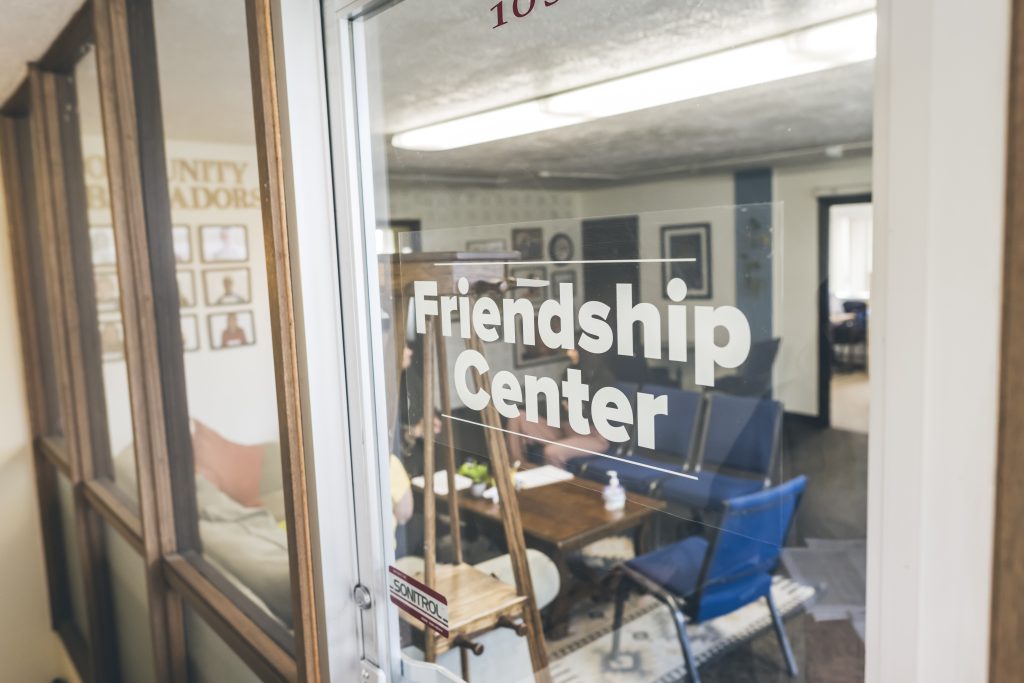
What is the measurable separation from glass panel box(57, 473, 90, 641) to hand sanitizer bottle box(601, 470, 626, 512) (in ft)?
8.86

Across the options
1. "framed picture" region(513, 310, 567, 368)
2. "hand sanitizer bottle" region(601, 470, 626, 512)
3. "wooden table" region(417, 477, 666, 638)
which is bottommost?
"wooden table" region(417, 477, 666, 638)

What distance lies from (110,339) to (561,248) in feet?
6.74

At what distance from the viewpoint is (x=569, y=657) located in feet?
3.67

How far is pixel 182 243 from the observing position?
78.5 inches

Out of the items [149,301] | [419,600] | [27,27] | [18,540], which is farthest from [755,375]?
[18,540]

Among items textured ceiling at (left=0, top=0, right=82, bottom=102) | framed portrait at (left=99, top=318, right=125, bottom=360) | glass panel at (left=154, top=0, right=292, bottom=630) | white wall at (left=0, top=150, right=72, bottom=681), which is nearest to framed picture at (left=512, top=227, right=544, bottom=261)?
glass panel at (left=154, top=0, right=292, bottom=630)

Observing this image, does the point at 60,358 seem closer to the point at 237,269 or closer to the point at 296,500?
the point at 237,269

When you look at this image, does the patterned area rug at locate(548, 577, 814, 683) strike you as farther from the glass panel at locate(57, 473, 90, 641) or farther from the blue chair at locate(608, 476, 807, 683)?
the glass panel at locate(57, 473, 90, 641)

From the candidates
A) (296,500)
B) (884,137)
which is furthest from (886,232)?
(296,500)

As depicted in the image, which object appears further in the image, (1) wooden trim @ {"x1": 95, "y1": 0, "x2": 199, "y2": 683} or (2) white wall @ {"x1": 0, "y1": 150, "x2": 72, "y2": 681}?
(2) white wall @ {"x1": 0, "y1": 150, "x2": 72, "y2": 681}

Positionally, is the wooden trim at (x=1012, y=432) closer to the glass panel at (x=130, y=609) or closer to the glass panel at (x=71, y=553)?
the glass panel at (x=130, y=609)

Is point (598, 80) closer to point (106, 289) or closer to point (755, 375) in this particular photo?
point (755, 375)

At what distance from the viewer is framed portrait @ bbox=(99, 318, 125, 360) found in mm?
2324

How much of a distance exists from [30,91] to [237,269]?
1289 millimetres
